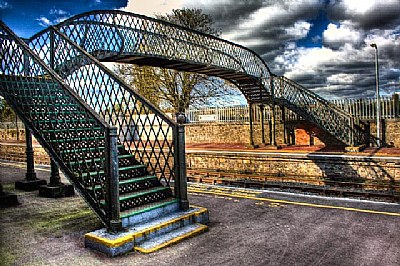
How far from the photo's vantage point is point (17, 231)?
20.6 ft

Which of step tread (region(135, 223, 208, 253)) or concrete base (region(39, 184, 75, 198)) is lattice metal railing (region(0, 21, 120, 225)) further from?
concrete base (region(39, 184, 75, 198))

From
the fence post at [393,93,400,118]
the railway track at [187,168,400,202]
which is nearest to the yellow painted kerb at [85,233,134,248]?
the railway track at [187,168,400,202]

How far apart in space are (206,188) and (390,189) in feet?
22.3

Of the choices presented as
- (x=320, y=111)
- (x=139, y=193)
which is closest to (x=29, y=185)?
(x=139, y=193)

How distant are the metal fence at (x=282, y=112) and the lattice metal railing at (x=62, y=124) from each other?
13.9 metres

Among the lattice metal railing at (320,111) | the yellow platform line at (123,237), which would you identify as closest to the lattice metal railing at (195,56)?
the lattice metal railing at (320,111)

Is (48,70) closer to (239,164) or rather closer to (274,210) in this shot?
(274,210)

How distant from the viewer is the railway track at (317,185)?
9802mm

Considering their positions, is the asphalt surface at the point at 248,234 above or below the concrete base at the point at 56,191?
below

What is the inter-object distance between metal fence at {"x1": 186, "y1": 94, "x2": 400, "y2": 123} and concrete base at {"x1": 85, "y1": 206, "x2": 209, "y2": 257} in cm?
1391

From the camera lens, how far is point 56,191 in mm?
9070

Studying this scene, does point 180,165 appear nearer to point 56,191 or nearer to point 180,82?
point 56,191

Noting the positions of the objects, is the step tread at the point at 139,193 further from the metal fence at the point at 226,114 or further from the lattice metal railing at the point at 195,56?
the metal fence at the point at 226,114

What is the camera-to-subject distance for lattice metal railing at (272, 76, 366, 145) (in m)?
15.2
